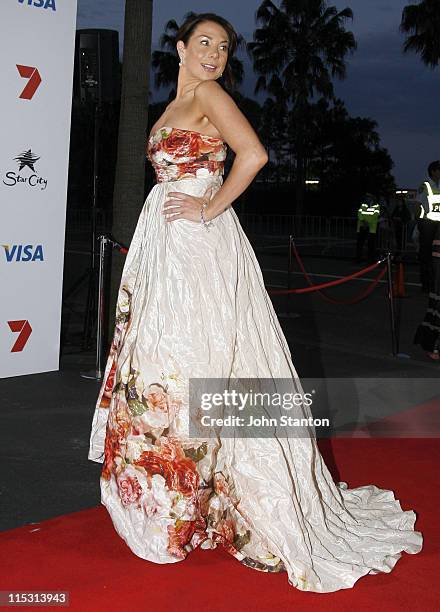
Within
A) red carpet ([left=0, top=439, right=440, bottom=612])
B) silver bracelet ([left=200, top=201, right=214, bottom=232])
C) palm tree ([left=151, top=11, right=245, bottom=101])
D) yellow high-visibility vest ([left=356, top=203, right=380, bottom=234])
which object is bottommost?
red carpet ([left=0, top=439, right=440, bottom=612])

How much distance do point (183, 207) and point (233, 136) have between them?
32 cm

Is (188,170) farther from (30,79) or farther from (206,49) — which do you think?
(30,79)

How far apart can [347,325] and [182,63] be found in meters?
6.23

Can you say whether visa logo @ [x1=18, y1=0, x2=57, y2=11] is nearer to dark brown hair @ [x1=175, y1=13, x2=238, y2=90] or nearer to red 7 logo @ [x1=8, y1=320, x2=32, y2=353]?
red 7 logo @ [x1=8, y1=320, x2=32, y2=353]

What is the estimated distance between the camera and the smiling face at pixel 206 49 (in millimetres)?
2982

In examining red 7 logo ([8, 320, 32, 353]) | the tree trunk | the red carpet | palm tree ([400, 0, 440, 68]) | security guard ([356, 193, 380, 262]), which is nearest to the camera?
the red carpet

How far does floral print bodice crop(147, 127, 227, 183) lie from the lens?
9.69ft

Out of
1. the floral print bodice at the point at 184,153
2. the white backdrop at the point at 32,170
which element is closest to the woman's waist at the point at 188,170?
the floral print bodice at the point at 184,153

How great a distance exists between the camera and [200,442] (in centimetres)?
296

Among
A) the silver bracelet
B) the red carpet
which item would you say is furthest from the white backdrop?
the silver bracelet

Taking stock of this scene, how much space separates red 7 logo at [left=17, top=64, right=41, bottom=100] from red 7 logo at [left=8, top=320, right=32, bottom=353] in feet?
5.20

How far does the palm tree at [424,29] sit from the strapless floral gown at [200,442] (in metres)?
22.4

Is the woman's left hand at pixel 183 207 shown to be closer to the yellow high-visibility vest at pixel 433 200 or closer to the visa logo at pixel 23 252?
the visa logo at pixel 23 252

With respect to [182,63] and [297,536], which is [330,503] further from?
[182,63]
